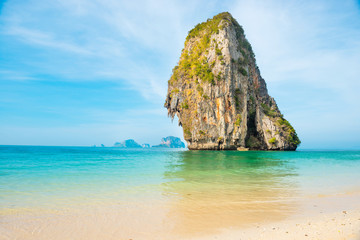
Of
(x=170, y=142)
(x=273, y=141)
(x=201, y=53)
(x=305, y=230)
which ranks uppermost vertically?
(x=201, y=53)

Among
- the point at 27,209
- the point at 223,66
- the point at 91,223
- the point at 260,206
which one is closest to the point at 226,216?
the point at 260,206

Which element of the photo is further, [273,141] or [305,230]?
[273,141]

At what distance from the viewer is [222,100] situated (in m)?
41.1

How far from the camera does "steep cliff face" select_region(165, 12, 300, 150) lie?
40.7m

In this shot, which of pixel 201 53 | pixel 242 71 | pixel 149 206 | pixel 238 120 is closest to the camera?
pixel 149 206

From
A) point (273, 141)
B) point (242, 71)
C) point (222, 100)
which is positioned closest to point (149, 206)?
point (222, 100)

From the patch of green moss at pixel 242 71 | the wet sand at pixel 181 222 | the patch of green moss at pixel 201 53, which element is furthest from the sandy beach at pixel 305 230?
the patch of green moss at pixel 242 71

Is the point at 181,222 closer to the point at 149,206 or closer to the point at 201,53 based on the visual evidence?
the point at 149,206

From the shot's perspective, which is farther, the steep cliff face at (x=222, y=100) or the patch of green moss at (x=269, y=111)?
the patch of green moss at (x=269, y=111)

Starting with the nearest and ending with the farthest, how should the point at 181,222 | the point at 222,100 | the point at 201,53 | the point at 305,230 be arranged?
the point at 305,230 → the point at 181,222 → the point at 222,100 → the point at 201,53

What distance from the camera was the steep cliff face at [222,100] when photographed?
4069cm

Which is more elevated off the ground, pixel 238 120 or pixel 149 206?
pixel 238 120

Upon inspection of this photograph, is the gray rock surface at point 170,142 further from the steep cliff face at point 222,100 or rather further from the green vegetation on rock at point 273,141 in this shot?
the green vegetation on rock at point 273,141

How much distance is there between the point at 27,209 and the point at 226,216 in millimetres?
4847
